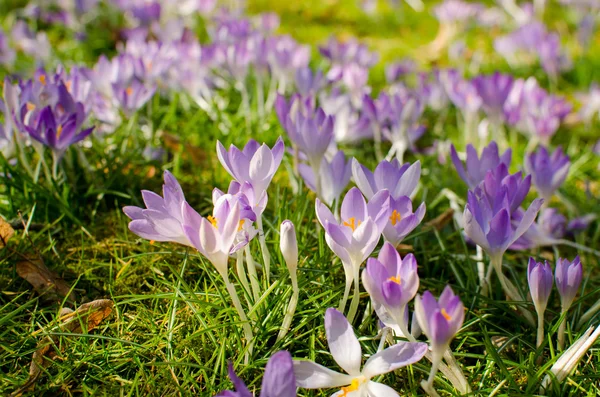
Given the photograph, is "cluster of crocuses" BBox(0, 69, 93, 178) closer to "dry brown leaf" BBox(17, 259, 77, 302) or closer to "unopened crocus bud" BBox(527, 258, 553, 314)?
"dry brown leaf" BBox(17, 259, 77, 302)

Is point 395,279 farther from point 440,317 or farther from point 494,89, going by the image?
point 494,89

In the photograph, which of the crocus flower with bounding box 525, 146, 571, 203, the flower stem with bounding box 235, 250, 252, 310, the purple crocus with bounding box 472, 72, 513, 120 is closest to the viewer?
the flower stem with bounding box 235, 250, 252, 310

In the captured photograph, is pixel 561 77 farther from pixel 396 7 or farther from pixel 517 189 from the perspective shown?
pixel 517 189

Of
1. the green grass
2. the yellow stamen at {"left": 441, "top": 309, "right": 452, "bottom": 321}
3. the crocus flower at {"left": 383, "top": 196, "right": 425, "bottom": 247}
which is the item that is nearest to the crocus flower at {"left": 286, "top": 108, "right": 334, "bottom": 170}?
the green grass

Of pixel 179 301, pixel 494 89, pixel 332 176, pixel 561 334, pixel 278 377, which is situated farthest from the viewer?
pixel 494 89

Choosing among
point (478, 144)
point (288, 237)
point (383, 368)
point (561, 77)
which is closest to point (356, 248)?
point (288, 237)

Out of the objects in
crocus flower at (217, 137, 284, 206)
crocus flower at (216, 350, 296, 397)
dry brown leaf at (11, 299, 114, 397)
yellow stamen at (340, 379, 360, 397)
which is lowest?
→ dry brown leaf at (11, 299, 114, 397)

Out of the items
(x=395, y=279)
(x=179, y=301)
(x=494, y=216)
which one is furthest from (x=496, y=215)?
(x=179, y=301)
